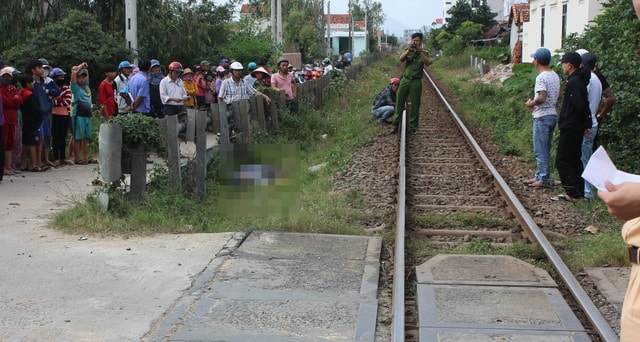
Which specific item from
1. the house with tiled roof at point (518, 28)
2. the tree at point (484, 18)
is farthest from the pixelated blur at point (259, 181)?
the tree at point (484, 18)

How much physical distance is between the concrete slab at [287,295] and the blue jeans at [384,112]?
379 inches

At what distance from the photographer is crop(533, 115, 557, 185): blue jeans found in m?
9.61

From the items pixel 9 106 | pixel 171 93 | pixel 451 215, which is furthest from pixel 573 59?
pixel 9 106

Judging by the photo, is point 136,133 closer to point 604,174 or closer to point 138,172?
point 138,172

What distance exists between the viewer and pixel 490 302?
5.30 m

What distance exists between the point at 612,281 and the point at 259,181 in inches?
148

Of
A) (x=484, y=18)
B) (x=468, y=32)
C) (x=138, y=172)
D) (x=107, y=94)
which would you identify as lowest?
(x=138, y=172)

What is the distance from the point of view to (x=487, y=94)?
23.8 m

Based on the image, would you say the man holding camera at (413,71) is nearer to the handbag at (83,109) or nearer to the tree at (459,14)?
the handbag at (83,109)

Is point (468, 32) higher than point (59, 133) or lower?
higher

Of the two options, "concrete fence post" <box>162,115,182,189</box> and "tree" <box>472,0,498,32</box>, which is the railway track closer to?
"concrete fence post" <box>162,115,182,189</box>

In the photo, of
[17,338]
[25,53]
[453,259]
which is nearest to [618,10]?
[453,259]

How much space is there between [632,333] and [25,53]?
1545 cm

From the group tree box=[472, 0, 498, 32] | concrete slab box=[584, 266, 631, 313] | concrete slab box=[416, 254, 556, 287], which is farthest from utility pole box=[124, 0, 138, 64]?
tree box=[472, 0, 498, 32]
